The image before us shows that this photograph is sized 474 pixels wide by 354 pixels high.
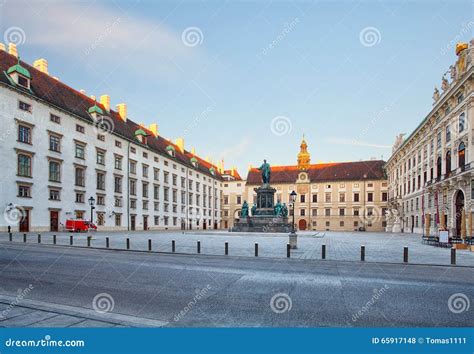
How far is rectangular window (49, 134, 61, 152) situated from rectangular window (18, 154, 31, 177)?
3.11 meters

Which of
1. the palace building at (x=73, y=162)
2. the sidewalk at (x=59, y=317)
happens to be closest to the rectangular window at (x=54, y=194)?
the palace building at (x=73, y=162)

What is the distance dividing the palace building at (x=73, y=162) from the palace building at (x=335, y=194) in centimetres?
2792

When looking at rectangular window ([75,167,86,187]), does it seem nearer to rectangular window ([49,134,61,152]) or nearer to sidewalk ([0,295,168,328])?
rectangular window ([49,134,61,152])

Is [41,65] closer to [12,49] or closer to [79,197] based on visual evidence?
[12,49]

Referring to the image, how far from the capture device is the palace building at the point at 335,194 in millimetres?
68000

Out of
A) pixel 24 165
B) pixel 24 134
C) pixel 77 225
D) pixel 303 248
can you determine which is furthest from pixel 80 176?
pixel 303 248

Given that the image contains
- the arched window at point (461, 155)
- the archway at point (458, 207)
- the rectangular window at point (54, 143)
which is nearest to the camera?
the arched window at point (461, 155)

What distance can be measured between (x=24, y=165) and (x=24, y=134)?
3072 millimetres

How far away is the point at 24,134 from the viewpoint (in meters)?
30.4

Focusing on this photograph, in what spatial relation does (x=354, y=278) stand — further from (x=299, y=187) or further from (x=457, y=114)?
(x=299, y=187)

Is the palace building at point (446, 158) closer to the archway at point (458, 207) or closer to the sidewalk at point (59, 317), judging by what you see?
the archway at point (458, 207)

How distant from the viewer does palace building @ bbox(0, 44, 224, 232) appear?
29281mm

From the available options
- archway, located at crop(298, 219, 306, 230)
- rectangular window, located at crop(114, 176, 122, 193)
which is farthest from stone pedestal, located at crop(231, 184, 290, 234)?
archway, located at crop(298, 219, 306, 230)

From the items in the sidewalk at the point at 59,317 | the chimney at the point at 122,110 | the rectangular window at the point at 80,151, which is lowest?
the sidewalk at the point at 59,317
